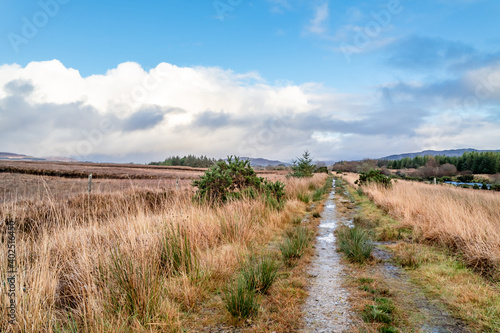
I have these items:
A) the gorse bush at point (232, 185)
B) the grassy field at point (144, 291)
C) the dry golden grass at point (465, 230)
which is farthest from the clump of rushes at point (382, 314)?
the gorse bush at point (232, 185)

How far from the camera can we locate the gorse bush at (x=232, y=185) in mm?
10633

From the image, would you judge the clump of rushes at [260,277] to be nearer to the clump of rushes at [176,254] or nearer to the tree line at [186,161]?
the clump of rushes at [176,254]

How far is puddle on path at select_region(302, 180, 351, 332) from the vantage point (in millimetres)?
3387

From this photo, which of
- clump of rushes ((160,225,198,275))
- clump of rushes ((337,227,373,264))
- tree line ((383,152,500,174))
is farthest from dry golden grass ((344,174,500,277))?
tree line ((383,152,500,174))

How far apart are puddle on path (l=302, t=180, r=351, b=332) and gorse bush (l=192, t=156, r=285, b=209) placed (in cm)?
455

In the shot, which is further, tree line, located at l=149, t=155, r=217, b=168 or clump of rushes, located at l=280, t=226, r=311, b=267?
tree line, located at l=149, t=155, r=217, b=168

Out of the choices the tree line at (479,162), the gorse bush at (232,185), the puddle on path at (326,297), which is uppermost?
the tree line at (479,162)

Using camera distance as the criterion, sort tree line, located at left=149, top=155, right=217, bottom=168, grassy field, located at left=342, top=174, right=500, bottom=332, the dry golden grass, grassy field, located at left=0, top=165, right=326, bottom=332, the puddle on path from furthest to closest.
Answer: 1. tree line, located at left=149, top=155, right=217, bottom=168
2. the dry golden grass
3. grassy field, located at left=342, top=174, right=500, bottom=332
4. the puddle on path
5. grassy field, located at left=0, top=165, right=326, bottom=332

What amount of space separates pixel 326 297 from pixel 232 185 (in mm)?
7775

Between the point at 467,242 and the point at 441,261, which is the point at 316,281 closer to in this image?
the point at 441,261

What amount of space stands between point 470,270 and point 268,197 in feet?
23.2

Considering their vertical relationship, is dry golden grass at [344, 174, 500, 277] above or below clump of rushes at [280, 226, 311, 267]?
above

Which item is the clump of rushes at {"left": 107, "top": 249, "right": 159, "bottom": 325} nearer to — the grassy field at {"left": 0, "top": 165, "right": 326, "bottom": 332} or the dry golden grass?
the grassy field at {"left": 0, "top": 165, "right": 326, "bottom": 332}

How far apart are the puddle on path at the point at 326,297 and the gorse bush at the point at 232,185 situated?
14.9ft
